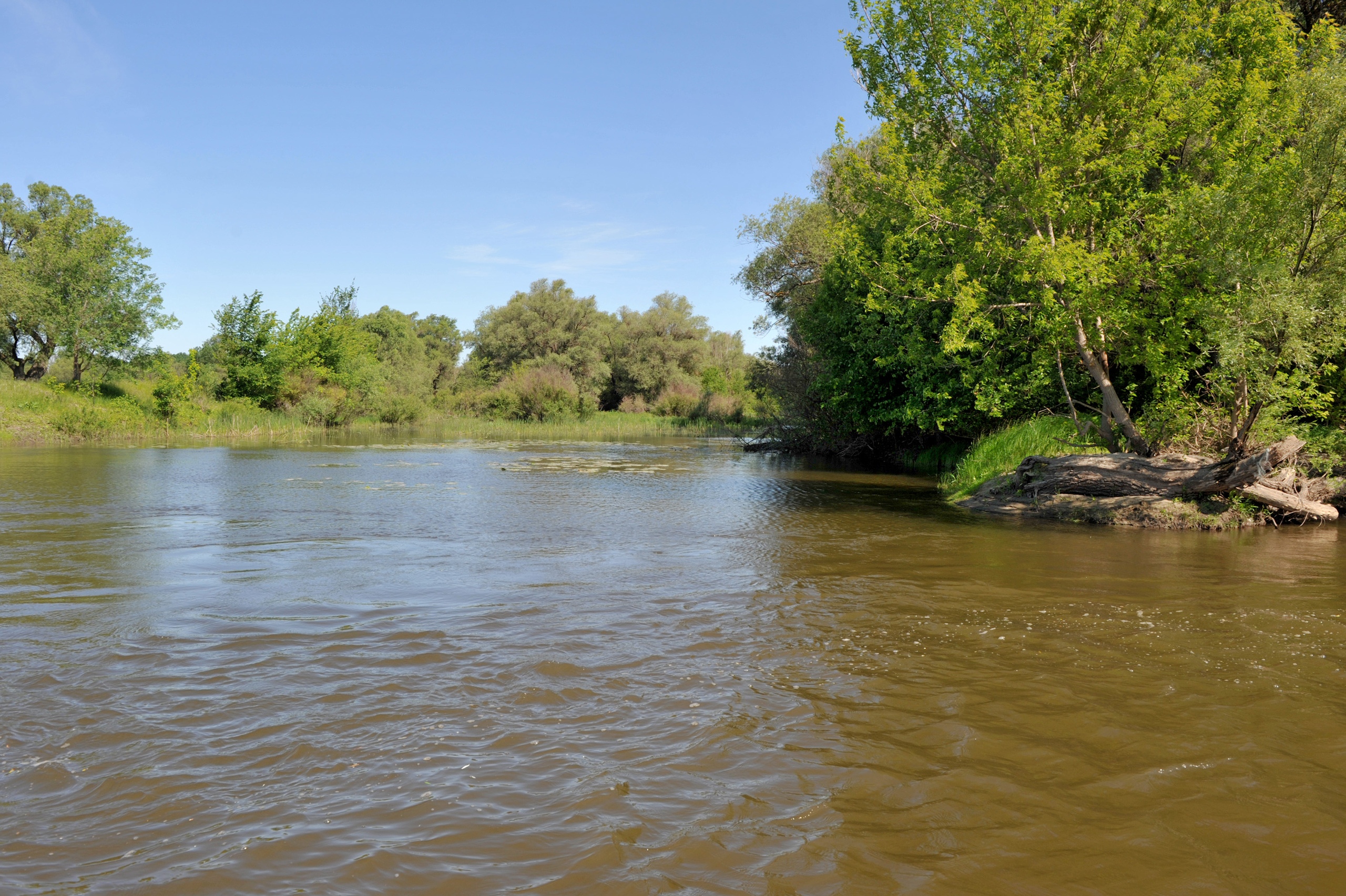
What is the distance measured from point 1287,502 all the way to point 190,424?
1579 inches

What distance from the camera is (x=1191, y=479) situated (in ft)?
43.6

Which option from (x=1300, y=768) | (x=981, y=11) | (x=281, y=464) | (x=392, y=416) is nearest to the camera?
(x=1300, y=768)

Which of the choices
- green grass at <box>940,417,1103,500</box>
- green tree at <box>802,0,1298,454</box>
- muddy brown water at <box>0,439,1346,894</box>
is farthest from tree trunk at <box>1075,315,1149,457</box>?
muddy brown water at <box>0,439,1346,894</box>

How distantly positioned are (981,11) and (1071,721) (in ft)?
50.7

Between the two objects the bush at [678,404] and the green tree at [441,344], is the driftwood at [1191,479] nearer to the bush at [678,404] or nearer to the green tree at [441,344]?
the bush at [678,404]

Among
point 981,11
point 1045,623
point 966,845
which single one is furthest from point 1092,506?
point 966,845

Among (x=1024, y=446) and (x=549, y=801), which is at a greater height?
(x=1024, y=446)

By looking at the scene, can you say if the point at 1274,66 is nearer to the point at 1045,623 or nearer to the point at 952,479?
the point at 952,479

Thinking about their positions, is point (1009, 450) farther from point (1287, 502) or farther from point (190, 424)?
point (190, 424)

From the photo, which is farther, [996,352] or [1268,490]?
[996,352]

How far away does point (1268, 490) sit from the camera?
13.0 metres

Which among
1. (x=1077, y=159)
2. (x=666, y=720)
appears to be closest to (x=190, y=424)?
(x=1077, y=159)

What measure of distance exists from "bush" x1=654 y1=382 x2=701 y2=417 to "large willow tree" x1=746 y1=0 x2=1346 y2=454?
37924mm

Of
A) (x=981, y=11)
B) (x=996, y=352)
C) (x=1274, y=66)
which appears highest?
(x=981, y=11)
